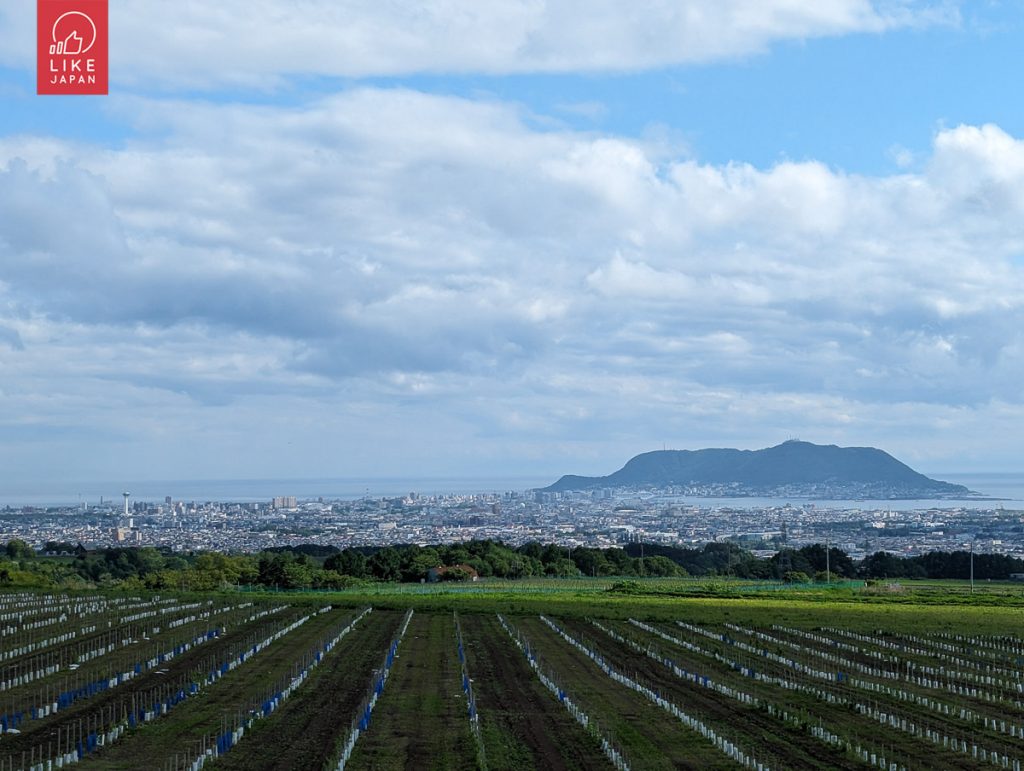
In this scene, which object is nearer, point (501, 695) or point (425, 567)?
point (501, 695)

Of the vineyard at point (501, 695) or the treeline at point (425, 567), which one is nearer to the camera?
the vineyard at point (501, 695)

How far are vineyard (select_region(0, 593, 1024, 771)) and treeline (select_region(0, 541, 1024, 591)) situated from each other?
44.3 meters

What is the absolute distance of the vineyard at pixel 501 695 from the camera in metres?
28.5

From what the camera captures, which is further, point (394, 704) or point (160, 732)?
point (394, 704)

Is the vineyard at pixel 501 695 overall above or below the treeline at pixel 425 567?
above

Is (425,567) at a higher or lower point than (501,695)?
lower

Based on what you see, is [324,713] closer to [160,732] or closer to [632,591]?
[160,732]

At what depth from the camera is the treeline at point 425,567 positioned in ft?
357

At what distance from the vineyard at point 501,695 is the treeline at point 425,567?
44.3 m

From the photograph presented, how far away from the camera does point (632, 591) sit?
333 feet

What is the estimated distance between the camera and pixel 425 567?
126938 millimetres

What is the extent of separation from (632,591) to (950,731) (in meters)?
69.9

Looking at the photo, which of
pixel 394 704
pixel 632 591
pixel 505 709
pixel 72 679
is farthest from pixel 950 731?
pixel 632 591

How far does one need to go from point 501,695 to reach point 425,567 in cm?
8992
